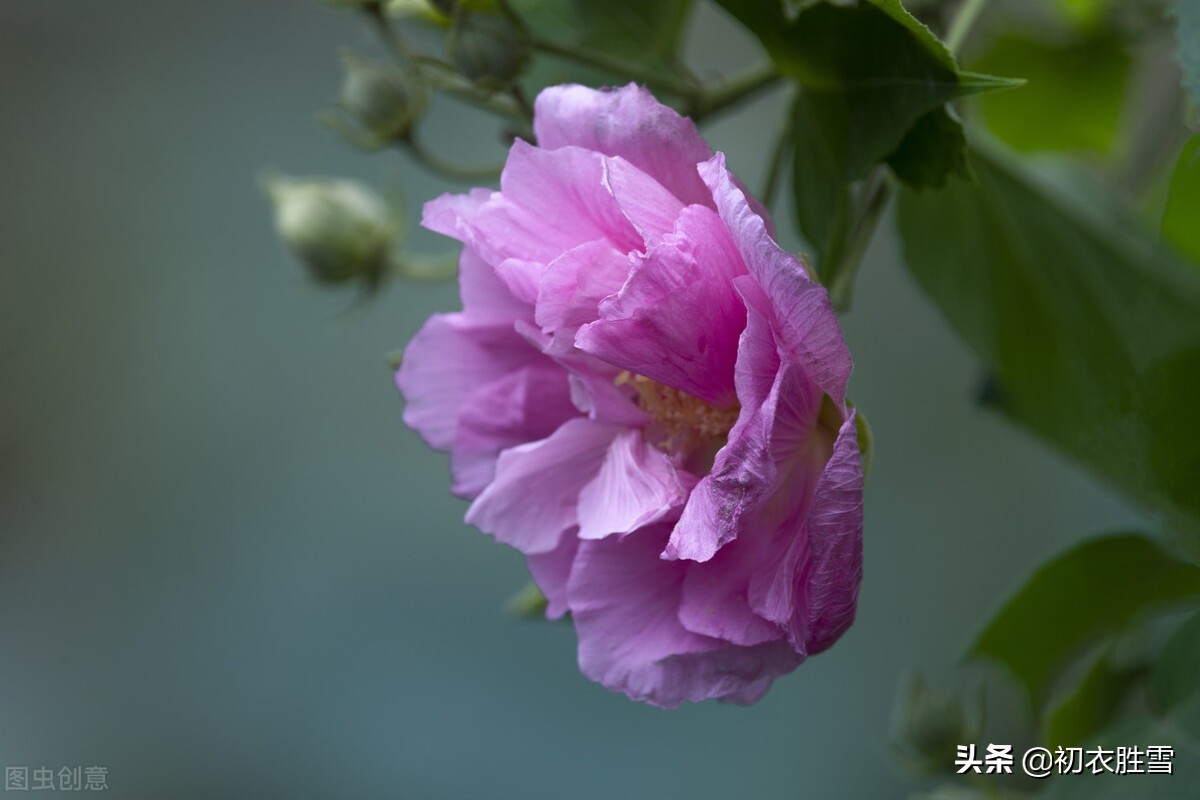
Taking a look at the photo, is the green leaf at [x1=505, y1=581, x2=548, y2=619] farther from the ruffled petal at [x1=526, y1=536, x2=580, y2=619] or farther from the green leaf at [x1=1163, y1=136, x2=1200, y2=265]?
the green leaf at [x1=1163, y1=136, x2=1200, y2=265]

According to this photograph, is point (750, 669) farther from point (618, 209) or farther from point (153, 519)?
point (153, 519)

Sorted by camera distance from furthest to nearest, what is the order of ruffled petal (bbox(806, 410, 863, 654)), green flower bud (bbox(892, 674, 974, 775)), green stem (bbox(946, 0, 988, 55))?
green flower bud (bbox(892, 674, 974, 775)) < green stem (bbox(946, 0, 988, 55)) < ruffled petal (bbox(806, 410, 863, 654))

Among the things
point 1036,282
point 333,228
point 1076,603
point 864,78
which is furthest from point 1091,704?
point 333,228

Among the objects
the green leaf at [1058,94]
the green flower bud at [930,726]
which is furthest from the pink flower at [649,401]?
the green leaf at [1058,94]

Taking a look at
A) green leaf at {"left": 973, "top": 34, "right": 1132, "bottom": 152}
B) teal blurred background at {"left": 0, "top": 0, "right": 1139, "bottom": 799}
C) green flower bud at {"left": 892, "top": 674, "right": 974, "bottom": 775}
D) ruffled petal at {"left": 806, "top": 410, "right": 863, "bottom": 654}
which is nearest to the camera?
ruffled petal at {"left": 806, "top": 410, "right": 863, "bottom": 654}

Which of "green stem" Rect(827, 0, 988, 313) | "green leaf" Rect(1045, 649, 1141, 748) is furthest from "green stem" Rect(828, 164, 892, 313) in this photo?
"green leaf" Rect(1045, 649, 1141, 748)
